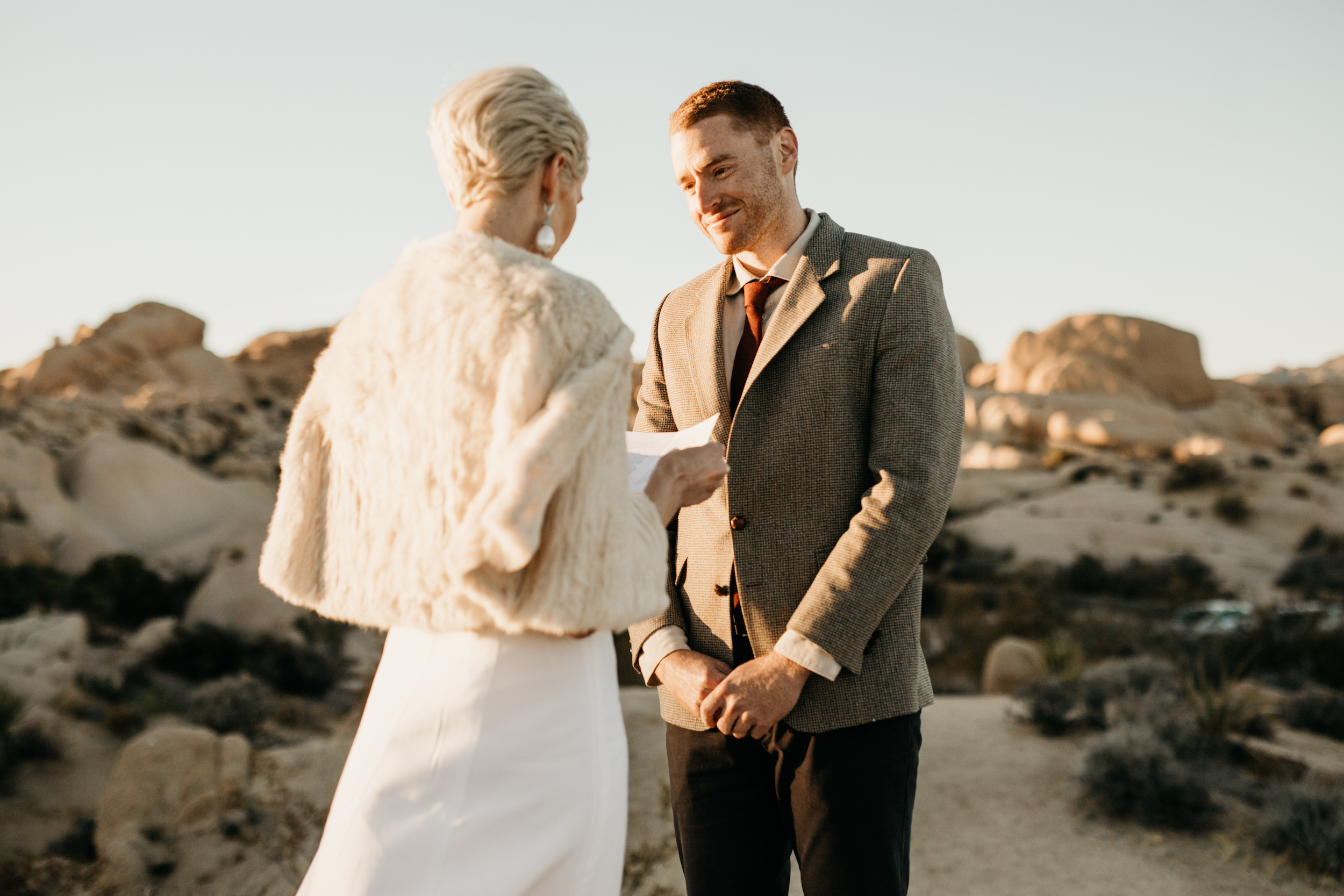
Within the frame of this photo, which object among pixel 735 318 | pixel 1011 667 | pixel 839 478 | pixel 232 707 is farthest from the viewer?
pixel 1011 667

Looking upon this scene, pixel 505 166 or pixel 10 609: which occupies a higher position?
pixel 505 166

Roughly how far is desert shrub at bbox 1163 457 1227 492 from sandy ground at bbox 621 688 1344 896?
23.3 metres

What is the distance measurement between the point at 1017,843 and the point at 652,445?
468cm

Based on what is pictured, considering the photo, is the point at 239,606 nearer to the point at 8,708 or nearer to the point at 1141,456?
the point at 8,708

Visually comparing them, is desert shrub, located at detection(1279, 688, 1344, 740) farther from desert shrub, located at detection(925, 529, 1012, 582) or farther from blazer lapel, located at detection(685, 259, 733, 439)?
desert shrub, located at detection(925, 529, 1012, 582)

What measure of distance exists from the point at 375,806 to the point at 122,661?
11.1 m

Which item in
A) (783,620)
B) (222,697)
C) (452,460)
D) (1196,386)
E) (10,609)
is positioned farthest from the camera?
(1196,386)

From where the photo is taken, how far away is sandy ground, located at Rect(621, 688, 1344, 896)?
14.9ft

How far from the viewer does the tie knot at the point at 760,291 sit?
200 centimetres

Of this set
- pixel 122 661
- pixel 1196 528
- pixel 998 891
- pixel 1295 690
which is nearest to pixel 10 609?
pixel 122 661

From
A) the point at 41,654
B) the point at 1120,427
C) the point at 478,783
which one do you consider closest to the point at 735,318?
the point at 478,783

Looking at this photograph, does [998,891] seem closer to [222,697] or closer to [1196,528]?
[222,697]

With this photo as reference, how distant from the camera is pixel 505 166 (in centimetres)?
135

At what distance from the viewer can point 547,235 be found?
1425 millimetres
